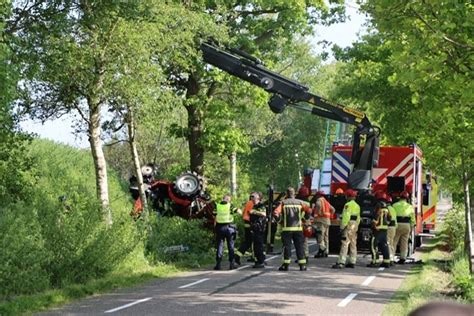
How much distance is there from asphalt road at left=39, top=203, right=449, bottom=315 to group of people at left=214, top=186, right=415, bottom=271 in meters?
0.57

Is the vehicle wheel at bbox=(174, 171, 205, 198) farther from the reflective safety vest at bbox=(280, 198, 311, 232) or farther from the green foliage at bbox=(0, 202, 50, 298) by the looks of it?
the green foliage at bbox=(0, 202, 50, 298)

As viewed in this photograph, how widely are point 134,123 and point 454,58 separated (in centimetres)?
907

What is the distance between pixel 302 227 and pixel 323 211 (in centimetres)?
304

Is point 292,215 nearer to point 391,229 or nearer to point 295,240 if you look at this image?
point 295,240

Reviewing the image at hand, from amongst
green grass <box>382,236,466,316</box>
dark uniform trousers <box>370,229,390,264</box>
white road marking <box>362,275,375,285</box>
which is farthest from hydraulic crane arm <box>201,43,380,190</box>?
white road marking <box>362,275,375,285</box>

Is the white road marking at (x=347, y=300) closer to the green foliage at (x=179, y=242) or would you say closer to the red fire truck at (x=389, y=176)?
the green foliage at (x=179, y=242)

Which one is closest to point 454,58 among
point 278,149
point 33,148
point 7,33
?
point 7,33

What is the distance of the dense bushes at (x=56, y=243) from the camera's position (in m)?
12.0

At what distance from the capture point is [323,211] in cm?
2109

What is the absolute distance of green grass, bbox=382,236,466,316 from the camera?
10.9 meters

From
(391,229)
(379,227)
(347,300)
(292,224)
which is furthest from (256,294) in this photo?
(391,229)

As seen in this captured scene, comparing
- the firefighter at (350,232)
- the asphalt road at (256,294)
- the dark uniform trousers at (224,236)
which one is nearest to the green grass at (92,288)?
the asphalt road at (256,294)

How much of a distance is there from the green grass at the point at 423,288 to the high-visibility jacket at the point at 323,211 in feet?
9.45

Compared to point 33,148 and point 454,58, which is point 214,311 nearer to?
point 454,58
